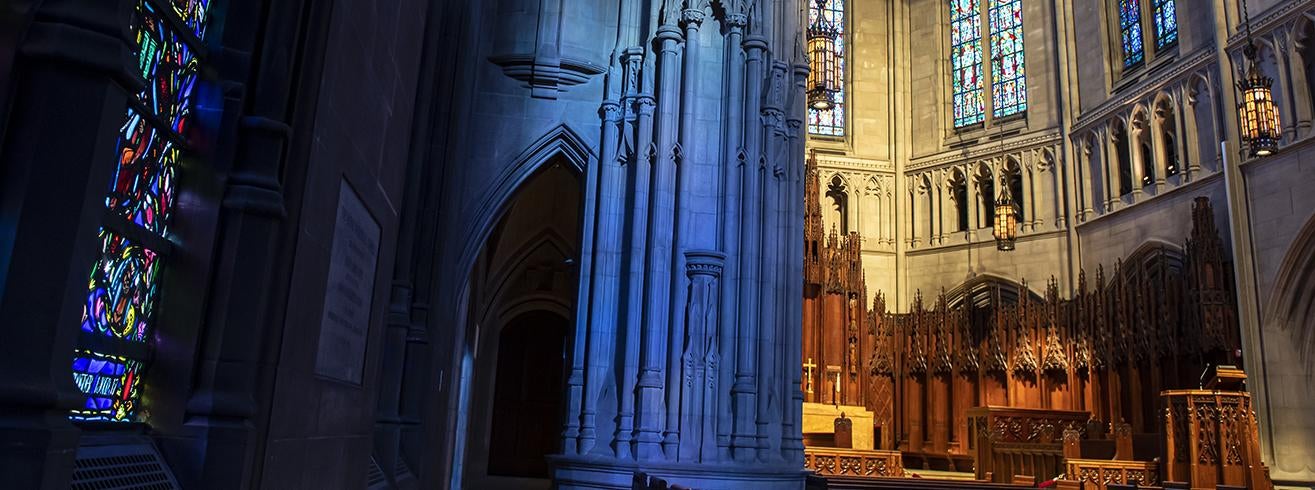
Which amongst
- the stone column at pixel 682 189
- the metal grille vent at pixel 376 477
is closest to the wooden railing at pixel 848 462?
the stone column at pixel 682 189

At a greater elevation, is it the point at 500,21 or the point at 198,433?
the point at 500,21

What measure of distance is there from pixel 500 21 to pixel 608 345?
4.55m

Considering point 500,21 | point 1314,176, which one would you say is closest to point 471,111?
point 500,21

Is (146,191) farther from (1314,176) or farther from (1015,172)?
(1015,172)

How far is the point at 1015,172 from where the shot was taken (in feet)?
75.4

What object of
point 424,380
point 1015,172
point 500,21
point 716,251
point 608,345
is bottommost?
point 424,380

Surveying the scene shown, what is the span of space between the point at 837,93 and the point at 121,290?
23.5 meters

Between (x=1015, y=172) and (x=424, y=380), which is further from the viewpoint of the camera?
(x=1015, y=172)

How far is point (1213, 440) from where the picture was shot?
12.2 m

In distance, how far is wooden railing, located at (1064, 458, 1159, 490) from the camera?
12.2 meters

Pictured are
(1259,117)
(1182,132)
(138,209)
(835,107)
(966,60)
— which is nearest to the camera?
(138,209)

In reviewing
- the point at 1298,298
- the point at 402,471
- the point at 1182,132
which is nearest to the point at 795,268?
the point at 402,471

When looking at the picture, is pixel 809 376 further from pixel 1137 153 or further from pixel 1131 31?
pixel 1131 31

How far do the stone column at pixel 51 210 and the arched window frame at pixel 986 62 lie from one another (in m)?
23.5
